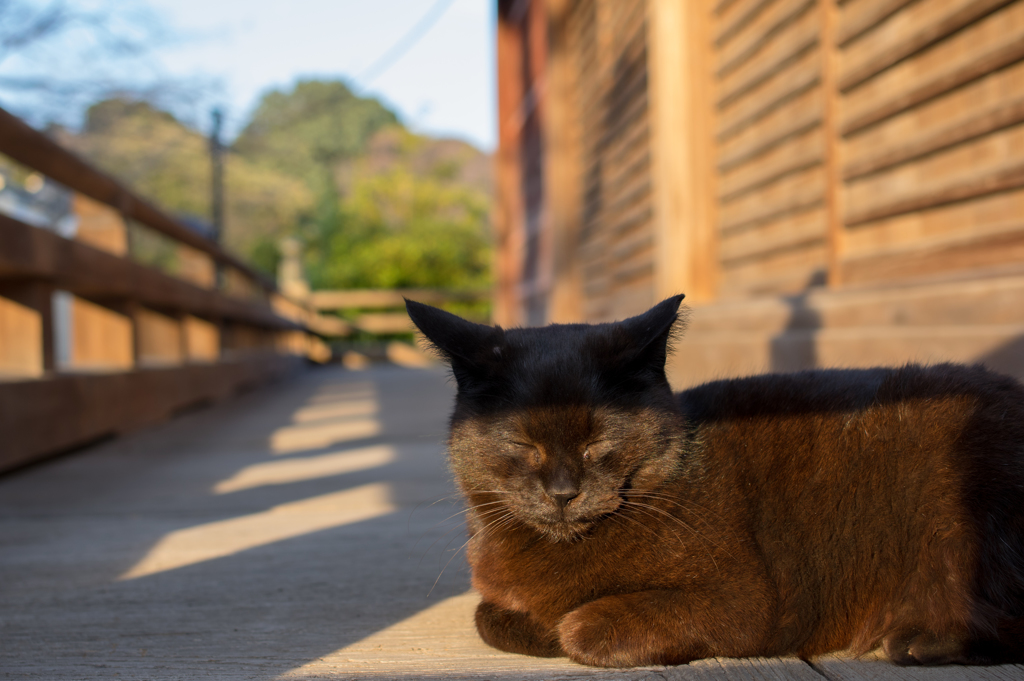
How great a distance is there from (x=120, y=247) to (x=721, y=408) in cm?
369

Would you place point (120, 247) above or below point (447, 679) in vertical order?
above

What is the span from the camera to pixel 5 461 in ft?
8.76

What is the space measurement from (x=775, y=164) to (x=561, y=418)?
3136mm

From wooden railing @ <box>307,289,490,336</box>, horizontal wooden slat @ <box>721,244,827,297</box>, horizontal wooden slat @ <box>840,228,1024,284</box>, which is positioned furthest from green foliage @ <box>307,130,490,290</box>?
horizontal wooden slat @ <box>840,228,1024,284</box>

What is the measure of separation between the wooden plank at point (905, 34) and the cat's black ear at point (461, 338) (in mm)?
2068

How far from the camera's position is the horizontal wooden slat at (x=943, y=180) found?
2348 mm

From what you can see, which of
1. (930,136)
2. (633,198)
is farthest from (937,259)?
(633,198)

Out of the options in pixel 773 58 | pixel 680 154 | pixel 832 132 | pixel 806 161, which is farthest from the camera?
pixel 680 154

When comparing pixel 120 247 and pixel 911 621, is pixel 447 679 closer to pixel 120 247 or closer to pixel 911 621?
pixel 911 621

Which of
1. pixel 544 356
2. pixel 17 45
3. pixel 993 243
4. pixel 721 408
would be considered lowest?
pixel 721 408

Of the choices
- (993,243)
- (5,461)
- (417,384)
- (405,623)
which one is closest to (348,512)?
(405,623)

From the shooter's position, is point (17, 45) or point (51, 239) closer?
point (51, 239)

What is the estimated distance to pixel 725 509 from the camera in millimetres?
1349

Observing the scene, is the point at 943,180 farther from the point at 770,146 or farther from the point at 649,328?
the point at 649,328
